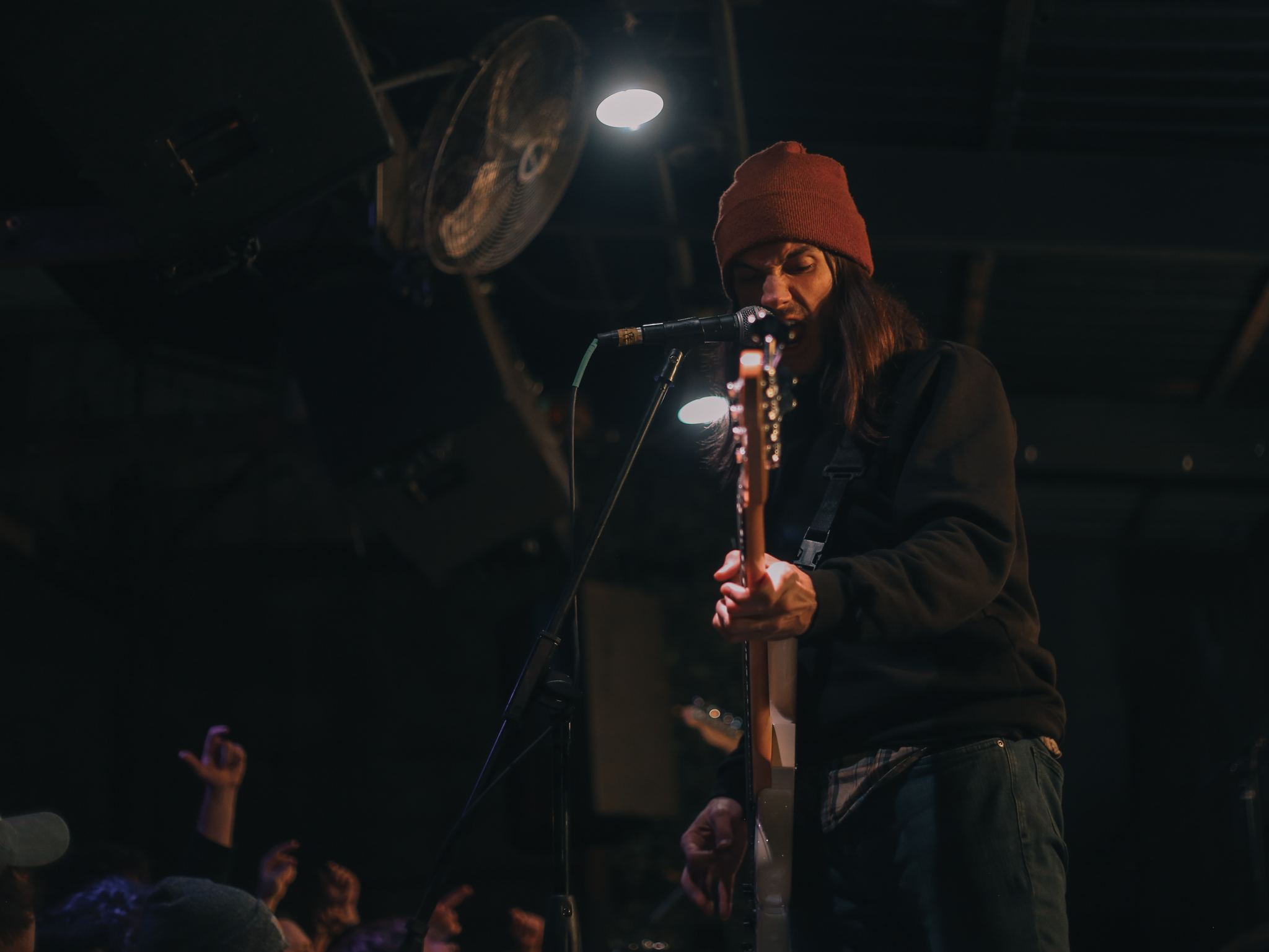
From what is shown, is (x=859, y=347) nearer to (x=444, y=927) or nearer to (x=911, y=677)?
(x=911, y=677)

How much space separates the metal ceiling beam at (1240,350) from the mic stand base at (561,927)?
5.51 metres

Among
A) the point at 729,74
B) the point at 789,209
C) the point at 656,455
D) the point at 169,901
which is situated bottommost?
the point at 169,901

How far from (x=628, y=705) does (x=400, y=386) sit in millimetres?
3253

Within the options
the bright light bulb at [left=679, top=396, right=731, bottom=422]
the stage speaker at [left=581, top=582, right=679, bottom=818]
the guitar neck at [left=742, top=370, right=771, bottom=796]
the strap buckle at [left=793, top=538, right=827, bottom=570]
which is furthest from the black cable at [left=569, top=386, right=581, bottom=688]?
the stage speaker at [left=581, top=582, right=679, bottom=818]

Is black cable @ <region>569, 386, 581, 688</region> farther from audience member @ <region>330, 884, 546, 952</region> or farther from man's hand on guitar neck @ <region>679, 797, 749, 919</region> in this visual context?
audience member @ <region>330, 884, 546, 952</region>

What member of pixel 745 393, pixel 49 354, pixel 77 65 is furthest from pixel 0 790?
pixel 745 393

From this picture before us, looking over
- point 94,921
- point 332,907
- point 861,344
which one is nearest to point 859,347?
point 861,344

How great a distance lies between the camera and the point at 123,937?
107 inches

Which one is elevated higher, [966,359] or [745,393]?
[966,359]

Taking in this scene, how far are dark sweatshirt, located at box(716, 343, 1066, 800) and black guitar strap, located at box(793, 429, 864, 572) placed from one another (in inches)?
0.6

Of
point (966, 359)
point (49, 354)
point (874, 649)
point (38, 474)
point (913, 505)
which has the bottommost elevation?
point (874, 649)

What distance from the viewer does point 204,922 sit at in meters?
2.35

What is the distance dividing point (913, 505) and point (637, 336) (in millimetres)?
636

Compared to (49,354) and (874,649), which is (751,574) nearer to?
(874,649)
